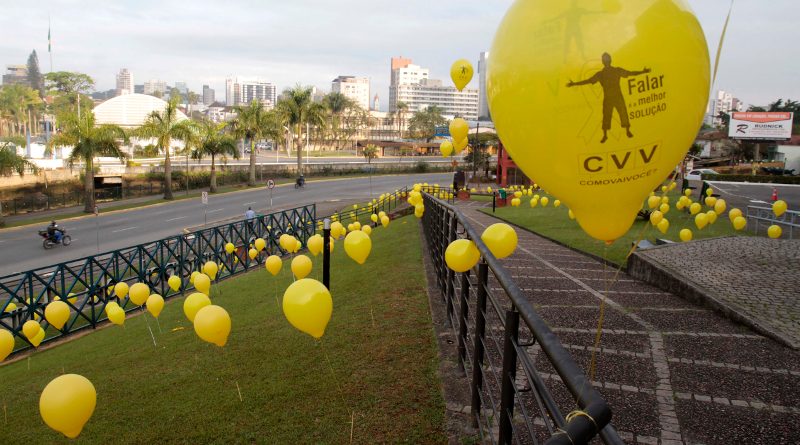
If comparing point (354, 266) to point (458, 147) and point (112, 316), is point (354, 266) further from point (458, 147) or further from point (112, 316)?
point (112, 316)

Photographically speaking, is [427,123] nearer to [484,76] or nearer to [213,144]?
[213,144]

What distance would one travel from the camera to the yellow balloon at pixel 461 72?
1189 cm

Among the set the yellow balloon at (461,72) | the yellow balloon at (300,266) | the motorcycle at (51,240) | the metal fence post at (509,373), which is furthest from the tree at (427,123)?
the metal fence post at (509,373)

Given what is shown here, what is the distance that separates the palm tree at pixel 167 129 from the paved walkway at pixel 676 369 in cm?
3639

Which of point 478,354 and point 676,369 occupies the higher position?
point 478,354

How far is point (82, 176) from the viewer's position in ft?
134

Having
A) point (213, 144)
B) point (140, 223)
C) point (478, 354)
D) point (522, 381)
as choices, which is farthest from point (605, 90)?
point (213, 144)

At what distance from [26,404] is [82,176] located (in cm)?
4100

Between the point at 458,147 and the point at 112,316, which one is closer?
the point at 112,316

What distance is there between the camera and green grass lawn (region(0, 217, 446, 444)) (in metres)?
3.98

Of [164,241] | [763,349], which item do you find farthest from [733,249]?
[164,241]

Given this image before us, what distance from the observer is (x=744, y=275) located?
779cm

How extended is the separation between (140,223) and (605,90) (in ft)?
98.9

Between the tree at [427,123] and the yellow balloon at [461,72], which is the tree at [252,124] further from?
the tree at [427,123]
